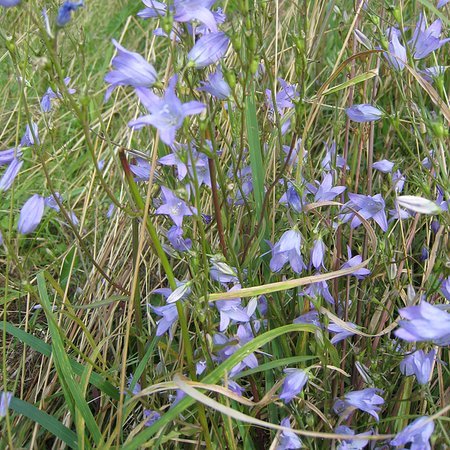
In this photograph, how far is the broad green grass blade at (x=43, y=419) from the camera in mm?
1477

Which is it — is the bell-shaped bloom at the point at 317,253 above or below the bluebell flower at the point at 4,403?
above

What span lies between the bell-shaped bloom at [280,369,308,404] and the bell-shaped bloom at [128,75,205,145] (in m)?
0.56

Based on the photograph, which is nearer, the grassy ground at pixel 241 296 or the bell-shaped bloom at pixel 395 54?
the grassy ground at pixel 241 296

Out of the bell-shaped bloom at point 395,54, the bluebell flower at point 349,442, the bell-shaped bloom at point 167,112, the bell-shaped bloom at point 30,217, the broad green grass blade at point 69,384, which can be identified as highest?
the bell-shaped bloom at point 167,112

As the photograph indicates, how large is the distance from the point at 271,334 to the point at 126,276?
80 cm

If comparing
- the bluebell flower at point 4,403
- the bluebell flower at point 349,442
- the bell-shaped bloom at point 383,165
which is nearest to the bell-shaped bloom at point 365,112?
the bell-shaped bloom at point 383,165

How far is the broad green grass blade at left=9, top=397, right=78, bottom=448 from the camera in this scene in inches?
58.1

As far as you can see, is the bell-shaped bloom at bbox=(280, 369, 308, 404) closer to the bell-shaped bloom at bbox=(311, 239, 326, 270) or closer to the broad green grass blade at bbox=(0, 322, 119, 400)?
the bell-shaped bloom at bbox=(311, 239, 326, 270)

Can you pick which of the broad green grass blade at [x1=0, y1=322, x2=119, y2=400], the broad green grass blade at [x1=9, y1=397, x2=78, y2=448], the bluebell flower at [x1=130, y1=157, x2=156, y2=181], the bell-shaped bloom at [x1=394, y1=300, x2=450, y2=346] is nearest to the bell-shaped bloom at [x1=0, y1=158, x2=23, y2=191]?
the bluebell flower at [x1=130, y1=157, x2=156, y2=181]

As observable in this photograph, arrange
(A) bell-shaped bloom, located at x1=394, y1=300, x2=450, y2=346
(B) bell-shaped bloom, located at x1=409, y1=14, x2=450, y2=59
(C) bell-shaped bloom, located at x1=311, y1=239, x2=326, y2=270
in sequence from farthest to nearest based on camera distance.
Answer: (B) bell-shaped bloom, located at x1=409, y1=14, x2=450, y2=59 → (C) bell-shaped bloom, located at x1=311, y1=239, x2=326, y2=270 → (A) bell-shaped bloom, located at x1=394, y1=300, x2=450, y2=346

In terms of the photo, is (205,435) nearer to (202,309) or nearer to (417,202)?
(202,309)

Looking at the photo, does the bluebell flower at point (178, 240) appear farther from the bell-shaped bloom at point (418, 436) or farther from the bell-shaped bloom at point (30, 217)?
the bell-shaped bloom at point (418, 436)

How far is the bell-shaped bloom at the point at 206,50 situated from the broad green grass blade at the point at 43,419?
819 mm

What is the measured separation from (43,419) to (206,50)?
865mm
